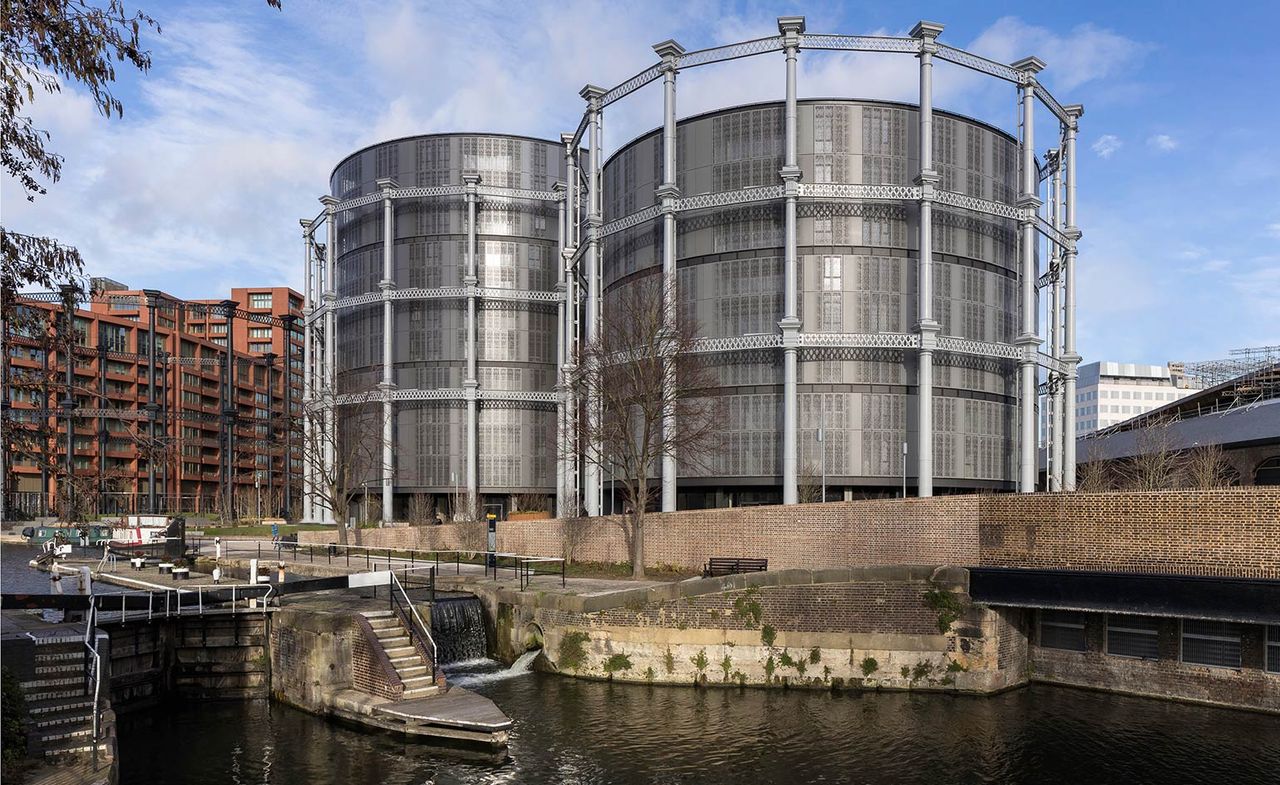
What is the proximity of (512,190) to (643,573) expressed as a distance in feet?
144

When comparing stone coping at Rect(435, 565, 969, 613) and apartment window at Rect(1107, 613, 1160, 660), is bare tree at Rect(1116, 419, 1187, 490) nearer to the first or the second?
apartment window at Rect(1107, 613, 1160, 660)

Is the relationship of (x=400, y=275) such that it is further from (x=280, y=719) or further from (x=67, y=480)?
(x=67, y=480)

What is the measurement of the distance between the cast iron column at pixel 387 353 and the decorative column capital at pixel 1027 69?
43.3 meters

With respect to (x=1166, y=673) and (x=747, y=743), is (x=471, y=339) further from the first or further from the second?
(x=1166, y=673)

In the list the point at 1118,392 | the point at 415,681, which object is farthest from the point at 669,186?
the point at 1118,392

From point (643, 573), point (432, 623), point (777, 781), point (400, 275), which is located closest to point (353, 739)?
point (432, 623)

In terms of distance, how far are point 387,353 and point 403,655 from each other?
4679cm

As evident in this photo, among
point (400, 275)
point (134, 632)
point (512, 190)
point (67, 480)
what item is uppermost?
point (512, 190)

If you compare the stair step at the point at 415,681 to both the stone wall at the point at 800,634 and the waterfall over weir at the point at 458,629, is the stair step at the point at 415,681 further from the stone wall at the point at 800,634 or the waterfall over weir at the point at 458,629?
the stone wall at the point at 800,634

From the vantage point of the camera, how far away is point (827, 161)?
4700 centimetres

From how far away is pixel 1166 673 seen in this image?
23109mm

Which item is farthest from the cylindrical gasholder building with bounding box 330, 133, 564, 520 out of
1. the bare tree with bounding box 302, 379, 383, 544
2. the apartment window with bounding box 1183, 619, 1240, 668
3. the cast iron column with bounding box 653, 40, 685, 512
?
the apartment window with bounding box 1183, 619, 1240, 668

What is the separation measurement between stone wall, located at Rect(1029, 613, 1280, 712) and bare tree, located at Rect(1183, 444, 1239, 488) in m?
20.1

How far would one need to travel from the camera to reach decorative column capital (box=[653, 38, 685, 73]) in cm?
4600
